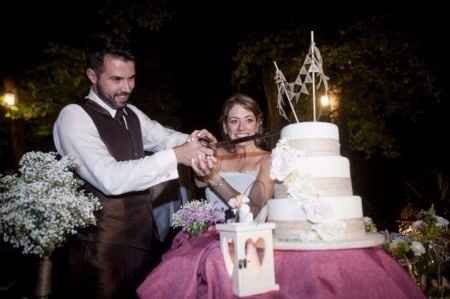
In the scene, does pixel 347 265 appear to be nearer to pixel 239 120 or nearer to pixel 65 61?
pixel 239 120

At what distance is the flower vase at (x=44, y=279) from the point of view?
2.62 metres

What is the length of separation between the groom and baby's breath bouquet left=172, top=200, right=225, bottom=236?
0.96 feet

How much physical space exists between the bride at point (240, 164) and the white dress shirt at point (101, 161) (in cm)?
78

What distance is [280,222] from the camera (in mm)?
2648

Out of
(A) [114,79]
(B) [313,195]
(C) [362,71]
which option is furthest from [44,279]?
(C) [362,71]

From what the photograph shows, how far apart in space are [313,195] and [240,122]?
6.07 feet

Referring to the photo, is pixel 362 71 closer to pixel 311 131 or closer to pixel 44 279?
pixel 311 131

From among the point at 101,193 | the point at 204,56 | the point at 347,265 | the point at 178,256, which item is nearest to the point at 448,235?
the point at 347,265

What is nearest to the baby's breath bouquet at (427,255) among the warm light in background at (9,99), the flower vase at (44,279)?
the flower vase at (44,279)

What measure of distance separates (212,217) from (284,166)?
3.06ft

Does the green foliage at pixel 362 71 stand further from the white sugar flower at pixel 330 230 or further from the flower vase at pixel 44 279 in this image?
the flower vase at pixel 44 279

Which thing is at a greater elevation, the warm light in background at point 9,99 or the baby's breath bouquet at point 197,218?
the warm light in background at point 9,99

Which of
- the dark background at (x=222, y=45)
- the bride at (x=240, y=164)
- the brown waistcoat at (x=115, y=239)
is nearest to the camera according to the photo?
the brown waistcoat at (x=115, y=239)

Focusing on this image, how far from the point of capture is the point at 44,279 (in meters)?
2.64
